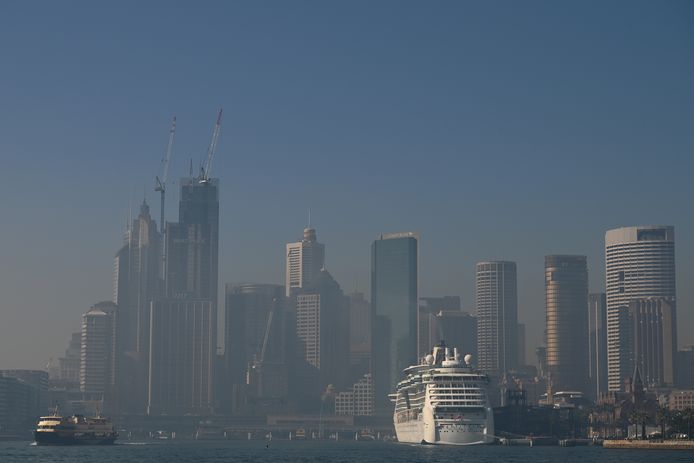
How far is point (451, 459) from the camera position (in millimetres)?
190875

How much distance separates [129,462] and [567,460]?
6438 cm

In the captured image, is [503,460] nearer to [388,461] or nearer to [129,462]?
[388,461]

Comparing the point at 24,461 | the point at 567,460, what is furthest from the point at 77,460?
the point at 567,460

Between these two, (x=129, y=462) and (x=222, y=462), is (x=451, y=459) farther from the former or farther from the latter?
(x=129, y=462)

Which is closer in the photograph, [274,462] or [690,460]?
[690,460]

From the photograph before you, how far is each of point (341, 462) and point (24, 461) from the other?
1800 inches

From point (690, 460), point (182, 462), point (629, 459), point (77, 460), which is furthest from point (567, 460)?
point (77, 460)

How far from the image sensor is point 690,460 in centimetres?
18025

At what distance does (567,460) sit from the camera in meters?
199

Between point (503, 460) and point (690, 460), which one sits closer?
point (690, 460)

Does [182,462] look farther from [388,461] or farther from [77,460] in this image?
[388,461]

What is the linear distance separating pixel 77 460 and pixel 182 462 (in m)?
15.2

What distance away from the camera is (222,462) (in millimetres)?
194625

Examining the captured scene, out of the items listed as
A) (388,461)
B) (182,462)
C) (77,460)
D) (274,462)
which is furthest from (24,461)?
(388,461)
